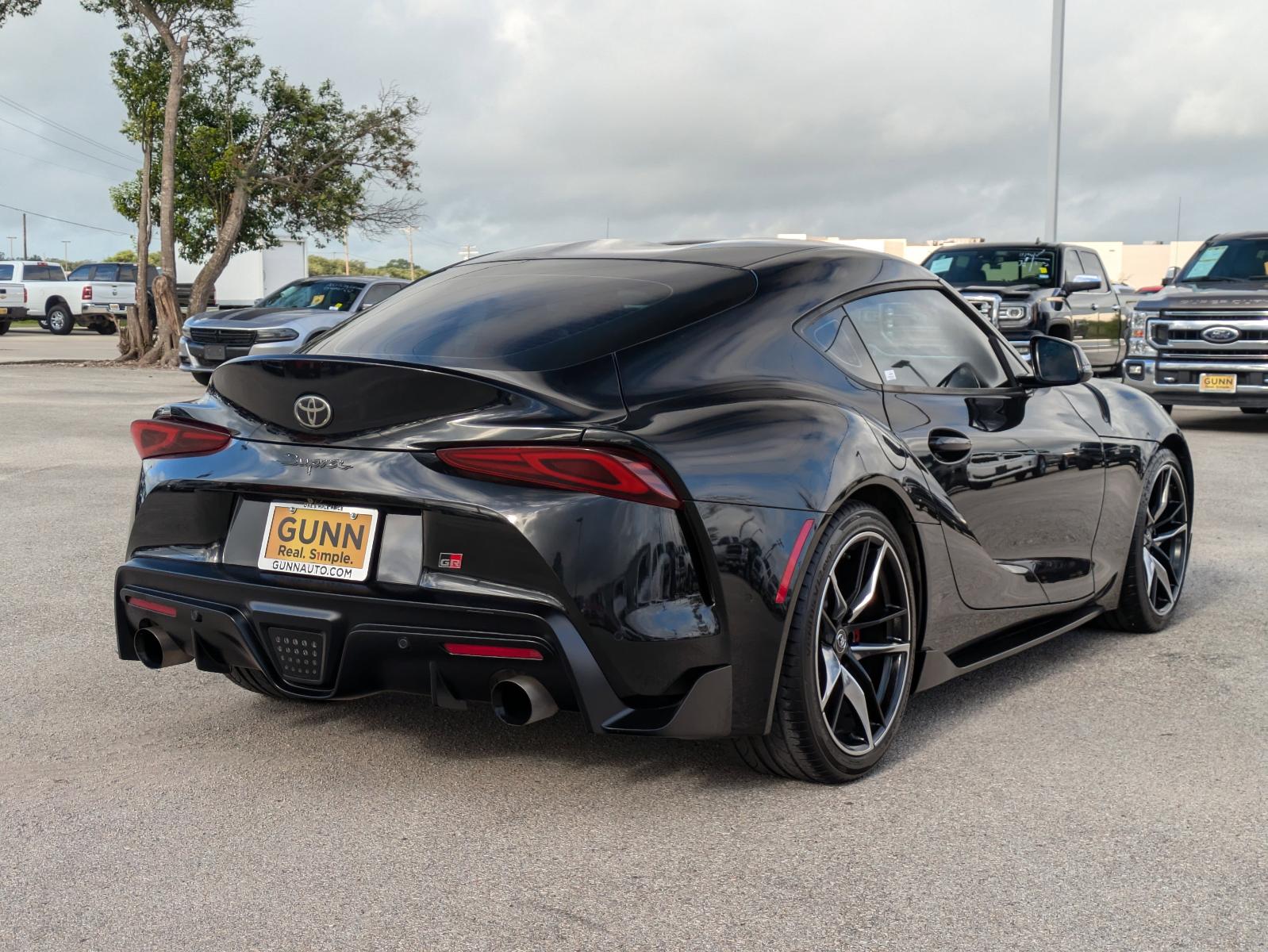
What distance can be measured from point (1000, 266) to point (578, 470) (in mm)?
14812

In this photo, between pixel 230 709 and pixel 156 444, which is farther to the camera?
pixel 230 709

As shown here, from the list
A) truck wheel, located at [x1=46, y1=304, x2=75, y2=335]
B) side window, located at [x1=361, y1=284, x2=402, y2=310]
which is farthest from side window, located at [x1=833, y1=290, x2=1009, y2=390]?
truck wheel, located at [x1=46, y1=304, x2=75, y2=335]

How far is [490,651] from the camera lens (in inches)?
135

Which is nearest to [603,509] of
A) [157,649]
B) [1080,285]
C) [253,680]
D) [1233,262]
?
[253,680]

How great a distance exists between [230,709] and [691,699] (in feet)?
6.03

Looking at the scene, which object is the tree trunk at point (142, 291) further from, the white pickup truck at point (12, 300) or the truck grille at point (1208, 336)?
the truck grille at point (1208, 336)

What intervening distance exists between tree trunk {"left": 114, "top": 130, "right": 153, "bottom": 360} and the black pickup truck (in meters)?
15.4

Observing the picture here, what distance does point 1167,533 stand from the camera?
598 centimetres

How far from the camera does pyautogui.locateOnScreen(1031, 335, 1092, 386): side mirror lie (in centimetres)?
508

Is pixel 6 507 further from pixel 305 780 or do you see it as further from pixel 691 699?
pixel 691 699

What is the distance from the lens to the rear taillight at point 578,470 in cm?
338

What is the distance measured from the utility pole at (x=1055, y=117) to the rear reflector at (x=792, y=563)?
23266 mm

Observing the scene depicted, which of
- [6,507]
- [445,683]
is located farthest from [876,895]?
[6,507]

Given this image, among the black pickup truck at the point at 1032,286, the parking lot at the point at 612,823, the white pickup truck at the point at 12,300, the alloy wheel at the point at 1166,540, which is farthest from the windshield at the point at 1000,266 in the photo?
the white pickup truck at the point at 12,300
